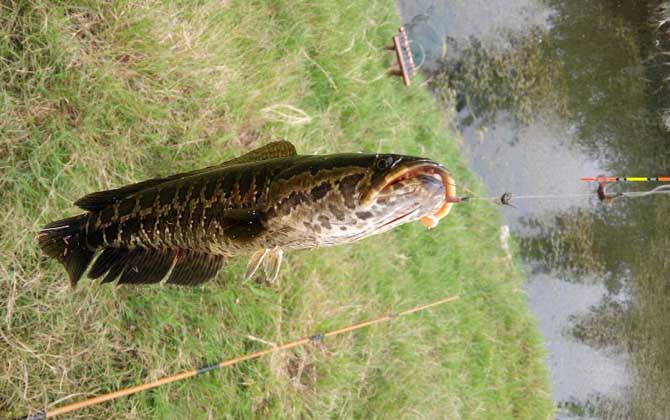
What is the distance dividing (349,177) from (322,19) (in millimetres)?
3067

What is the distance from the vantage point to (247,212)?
182 cm

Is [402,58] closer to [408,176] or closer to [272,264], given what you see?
[272,264]

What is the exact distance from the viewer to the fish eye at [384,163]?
1561 millimetres

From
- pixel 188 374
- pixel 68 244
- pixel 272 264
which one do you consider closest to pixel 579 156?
pixel 188 374

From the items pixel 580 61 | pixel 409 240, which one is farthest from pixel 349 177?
pixel 580 61

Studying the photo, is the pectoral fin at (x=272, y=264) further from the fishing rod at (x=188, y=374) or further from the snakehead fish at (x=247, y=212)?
the fishing rod at (x=188, y=374)

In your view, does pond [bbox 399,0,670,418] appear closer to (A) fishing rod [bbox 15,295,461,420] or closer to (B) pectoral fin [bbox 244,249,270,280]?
(A) fishing rod [bbox 15,295,461,420]

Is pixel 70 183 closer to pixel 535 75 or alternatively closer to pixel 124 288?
pixel 124 288

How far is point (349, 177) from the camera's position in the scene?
63.7 inches

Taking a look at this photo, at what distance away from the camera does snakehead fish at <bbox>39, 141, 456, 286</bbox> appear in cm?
157

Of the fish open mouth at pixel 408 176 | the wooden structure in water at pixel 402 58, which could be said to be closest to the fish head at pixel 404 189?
the fish open mouth at pixel 408 176

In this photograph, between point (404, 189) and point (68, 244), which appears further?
point (68, 244)

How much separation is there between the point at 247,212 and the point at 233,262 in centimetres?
165

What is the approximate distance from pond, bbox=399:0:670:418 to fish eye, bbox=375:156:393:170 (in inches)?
181
